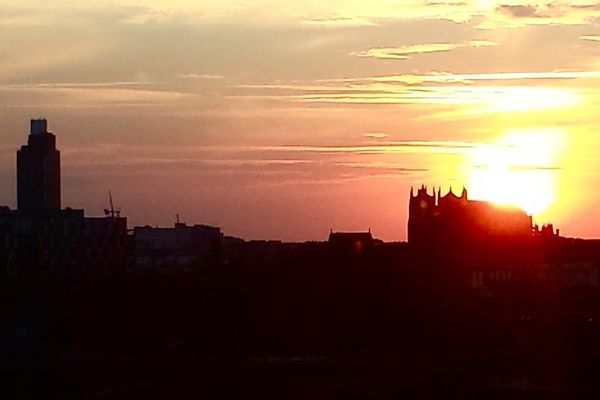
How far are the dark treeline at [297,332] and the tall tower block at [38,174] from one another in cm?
2421

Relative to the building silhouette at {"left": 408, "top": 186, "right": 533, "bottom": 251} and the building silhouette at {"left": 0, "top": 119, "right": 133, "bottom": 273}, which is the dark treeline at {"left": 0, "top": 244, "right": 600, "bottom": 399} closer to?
the building silhouette at {"left": 0, "top": 119, "right": 133, "bottom": 273}

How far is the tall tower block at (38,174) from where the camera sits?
79.4 meters

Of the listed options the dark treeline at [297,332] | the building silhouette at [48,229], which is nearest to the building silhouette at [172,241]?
the building silhouette at [48,229]

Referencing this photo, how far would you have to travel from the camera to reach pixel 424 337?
129 feet

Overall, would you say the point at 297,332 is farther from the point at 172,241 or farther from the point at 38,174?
the point at 172,241

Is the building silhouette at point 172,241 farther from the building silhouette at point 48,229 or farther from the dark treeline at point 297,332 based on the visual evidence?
the dark treeline at point 297,332

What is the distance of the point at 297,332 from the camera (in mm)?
41844

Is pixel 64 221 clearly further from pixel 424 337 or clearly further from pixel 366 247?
pixel 424 337

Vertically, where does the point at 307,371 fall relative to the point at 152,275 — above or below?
below

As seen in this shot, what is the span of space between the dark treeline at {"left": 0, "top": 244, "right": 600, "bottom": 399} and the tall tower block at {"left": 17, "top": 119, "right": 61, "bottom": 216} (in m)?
24.2

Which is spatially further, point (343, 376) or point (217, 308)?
point (217, 308)

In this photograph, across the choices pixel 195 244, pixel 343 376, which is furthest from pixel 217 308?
pixel 195 244

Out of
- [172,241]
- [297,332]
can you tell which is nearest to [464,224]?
[172,241]

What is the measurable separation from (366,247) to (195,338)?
1711 centimetres
